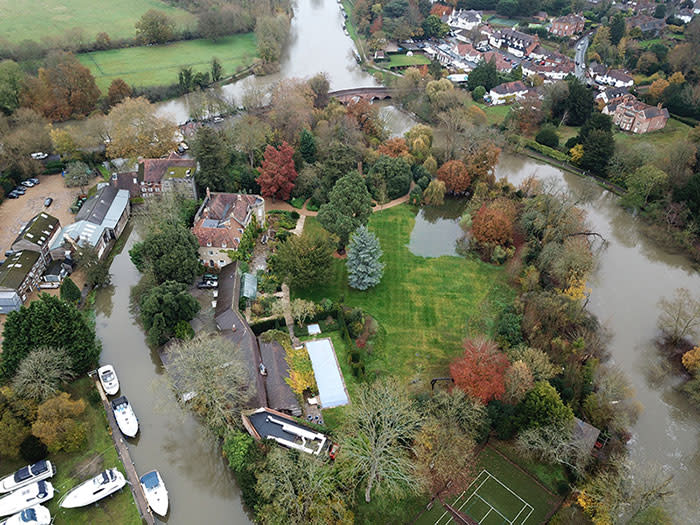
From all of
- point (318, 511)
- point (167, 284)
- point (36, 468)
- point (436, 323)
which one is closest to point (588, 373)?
point (436, 323)

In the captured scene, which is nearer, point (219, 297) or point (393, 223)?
point (219, 297)

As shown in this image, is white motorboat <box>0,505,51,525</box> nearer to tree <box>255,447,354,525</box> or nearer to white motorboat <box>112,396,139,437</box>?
white motorboat <box>112,396,139,437</box>

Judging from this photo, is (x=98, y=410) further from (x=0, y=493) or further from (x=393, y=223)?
(x=393, y=223)

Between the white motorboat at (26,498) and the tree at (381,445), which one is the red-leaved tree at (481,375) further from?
the white motorboat at (26,498)

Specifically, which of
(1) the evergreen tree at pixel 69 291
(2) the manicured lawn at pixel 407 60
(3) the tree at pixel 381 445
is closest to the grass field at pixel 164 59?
(2) the manicured lawn at pixel 407 60

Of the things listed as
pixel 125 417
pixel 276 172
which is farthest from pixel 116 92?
pixel 125 417

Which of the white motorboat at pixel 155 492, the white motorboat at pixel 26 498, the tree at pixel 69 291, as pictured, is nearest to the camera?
the white motorboat at pixel 26 498
